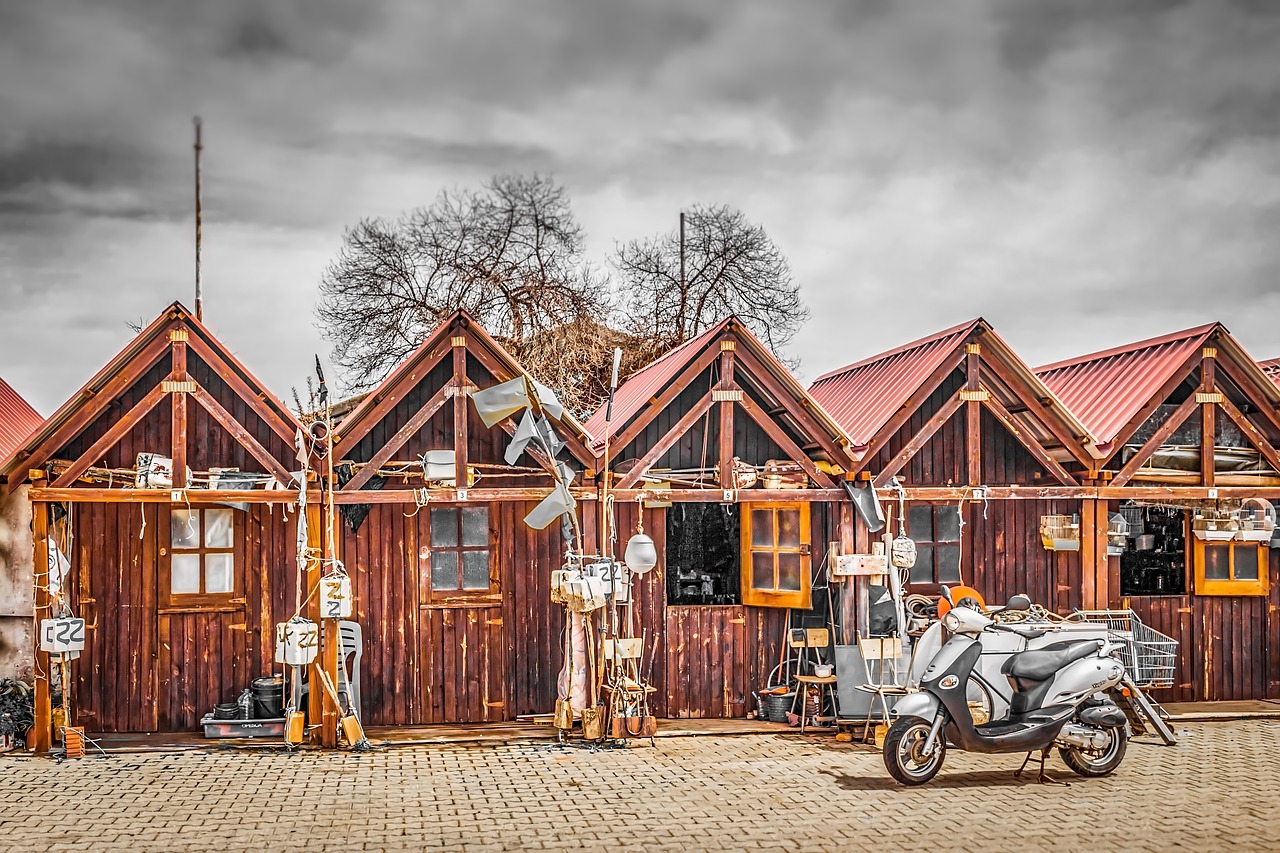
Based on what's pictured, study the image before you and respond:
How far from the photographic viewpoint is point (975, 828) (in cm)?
894

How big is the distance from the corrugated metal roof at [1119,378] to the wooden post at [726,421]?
451 centimetres

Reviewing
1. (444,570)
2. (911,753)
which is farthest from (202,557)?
(911,753)

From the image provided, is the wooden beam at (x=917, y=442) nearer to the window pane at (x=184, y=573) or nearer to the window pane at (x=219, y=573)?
the window pane at (x=219, y=573)

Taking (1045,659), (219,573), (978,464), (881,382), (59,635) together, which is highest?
(881,382)

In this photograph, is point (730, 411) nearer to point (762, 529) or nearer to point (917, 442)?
point (762, 529)

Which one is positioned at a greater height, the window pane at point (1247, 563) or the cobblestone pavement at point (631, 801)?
the window pane at point (1247, 563)

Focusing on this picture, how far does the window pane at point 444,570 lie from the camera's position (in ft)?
43.0

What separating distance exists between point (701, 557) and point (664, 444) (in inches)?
111

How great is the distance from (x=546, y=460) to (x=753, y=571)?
298 cm

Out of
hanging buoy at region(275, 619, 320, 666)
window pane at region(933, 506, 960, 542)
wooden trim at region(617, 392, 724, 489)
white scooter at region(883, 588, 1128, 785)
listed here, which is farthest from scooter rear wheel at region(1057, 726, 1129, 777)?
hanging buoy at region(275, 619, 320, 666)

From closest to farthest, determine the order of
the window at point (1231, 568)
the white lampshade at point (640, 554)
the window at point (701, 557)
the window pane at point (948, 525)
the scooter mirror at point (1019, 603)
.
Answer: the scooter mirror at point (1019, 603) → the white lampshade at point (640, 554) → the window pane at point (948, 525) → the window at point (1231, 568) → the window at point (701, 557)

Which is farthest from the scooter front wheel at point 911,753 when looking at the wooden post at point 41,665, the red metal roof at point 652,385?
the wooden post at point 41,665

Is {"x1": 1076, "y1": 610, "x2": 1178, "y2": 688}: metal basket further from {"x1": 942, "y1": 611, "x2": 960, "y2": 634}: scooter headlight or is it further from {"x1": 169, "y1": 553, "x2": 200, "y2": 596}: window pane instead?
{"x1": 169, "y1": 553, "x2": 200, "y2": 596}: window pane

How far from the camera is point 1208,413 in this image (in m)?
13.9
